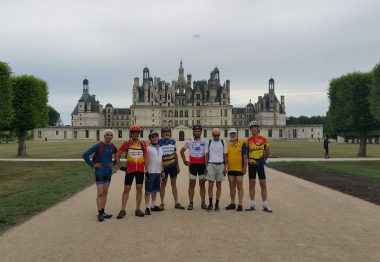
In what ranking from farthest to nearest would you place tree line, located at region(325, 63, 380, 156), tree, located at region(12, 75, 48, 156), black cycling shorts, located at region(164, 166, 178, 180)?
tree, located at region(12, 75, 48, 156), tree line, located at region(325, 63, 380, 156), black cycling shorts, located at region(164, 166, 178, 180)

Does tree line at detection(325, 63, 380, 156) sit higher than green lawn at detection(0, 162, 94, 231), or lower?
higher

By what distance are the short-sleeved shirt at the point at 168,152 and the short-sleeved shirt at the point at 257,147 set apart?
5.57 ft

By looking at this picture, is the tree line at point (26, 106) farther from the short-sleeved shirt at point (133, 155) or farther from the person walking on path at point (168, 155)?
the short-sleeved shirt at point (133, 155)


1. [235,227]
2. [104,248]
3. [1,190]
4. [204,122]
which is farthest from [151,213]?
[204,122]

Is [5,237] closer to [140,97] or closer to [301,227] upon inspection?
[301,227]

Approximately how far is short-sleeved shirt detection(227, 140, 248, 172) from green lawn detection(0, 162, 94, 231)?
4563 mm

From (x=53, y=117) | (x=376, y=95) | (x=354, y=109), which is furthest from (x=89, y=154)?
(x=53, y=117)

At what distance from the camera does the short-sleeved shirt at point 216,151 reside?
887 centimetres

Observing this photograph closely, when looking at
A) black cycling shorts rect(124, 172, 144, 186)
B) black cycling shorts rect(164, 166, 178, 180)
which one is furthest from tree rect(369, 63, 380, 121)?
black cycling shorts rect(124, 172, 144, 186)

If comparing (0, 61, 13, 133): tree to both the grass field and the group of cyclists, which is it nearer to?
the grass field

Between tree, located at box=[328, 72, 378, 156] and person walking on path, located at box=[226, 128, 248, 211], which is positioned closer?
person walking on path, located at box=[226, 128, 248, 211]

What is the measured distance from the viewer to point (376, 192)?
38.3 ft

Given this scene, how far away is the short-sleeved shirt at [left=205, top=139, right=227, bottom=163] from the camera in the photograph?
887 centimetres

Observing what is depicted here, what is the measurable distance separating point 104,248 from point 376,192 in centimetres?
885
